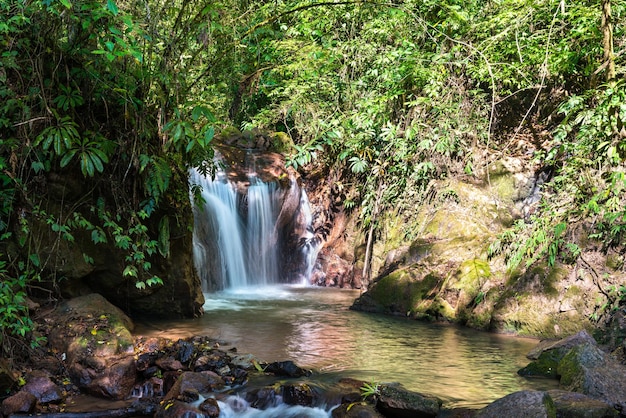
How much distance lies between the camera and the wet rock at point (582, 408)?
4.06m

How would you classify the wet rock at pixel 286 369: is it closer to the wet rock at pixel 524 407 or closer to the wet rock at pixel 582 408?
the wet rock at pixel 524 407

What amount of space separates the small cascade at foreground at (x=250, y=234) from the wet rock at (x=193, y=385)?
5.59 metres

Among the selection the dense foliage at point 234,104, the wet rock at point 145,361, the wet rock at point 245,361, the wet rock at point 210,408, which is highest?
the dense foliage at point 234,104

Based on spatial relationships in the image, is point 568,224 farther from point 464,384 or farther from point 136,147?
point 136,147

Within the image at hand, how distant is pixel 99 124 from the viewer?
5633mm

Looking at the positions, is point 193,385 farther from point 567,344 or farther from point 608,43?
point 608,43

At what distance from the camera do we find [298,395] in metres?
4.73

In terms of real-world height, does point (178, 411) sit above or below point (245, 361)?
below

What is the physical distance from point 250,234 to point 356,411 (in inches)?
→ 317

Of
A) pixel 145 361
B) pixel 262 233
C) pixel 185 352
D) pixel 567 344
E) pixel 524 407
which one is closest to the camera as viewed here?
pixel 524 407

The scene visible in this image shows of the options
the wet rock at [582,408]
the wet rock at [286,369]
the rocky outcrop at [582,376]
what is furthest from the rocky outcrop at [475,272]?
the wet rock at [286,369]

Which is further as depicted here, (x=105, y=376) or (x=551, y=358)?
(x=551, y=358)

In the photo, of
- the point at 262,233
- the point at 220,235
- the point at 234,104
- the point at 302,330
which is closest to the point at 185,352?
the point at 302,330

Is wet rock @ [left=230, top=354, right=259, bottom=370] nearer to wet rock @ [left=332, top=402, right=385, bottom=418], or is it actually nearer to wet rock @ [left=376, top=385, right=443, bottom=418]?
wet rock @ [left=332, top=402, right=385, bottom=418]
